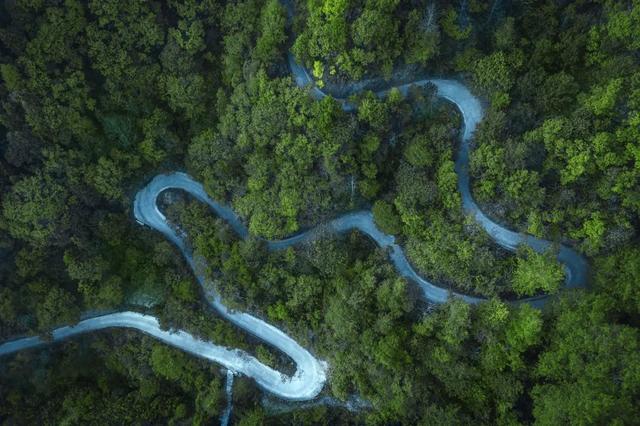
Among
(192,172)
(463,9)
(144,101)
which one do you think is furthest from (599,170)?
(144,101)

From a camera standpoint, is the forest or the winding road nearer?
the forest

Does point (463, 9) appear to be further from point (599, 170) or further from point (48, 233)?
point (48, 233)

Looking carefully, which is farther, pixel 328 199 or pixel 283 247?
pixel 283 247

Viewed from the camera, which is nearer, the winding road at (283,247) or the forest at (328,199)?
the forest at (328,199)
